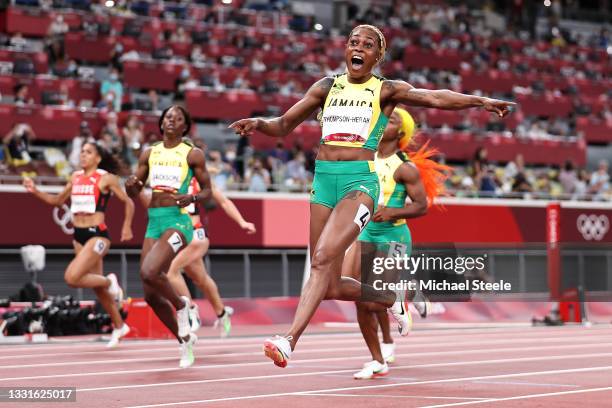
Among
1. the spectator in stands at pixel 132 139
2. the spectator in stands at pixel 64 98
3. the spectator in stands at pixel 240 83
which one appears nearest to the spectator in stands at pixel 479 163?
the spectator in stands at pixel 240 83

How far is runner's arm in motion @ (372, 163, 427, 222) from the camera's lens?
35.4 ft

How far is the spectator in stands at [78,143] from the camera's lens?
71.3 ft

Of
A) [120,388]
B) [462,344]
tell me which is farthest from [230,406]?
[462,344]

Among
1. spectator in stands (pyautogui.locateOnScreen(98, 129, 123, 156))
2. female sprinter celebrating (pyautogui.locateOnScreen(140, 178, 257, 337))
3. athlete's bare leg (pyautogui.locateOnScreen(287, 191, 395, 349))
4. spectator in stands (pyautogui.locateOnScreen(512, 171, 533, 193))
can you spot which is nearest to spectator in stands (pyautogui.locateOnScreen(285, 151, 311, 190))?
spectator in stands (pyautogui.locateOnScreen(98, 129, 123, 156))

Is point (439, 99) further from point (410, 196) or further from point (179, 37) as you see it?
point (179, 37)

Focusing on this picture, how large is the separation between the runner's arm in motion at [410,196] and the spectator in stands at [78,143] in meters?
11.4

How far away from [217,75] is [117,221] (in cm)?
764

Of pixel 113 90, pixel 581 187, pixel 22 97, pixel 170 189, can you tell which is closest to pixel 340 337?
pixel 170 189

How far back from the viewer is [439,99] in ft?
26.9

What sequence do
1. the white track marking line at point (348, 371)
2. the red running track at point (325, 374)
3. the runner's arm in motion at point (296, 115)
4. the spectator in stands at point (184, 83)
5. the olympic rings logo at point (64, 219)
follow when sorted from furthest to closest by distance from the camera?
the spectator in stands at point (184, 83) → the olympic rings logo at point (64, 219) → the white track marking line at point (348, 371) → the runner's arm in motion at point (296, 115) → the red running track at point (325, 374)

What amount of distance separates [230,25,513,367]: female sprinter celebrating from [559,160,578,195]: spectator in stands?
21928mm

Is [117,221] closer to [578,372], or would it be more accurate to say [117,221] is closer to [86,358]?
[86,358]

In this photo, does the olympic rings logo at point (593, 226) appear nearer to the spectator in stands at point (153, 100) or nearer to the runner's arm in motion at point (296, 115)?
the spectator in stands at point (153, 100)

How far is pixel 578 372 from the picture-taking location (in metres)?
9.90
